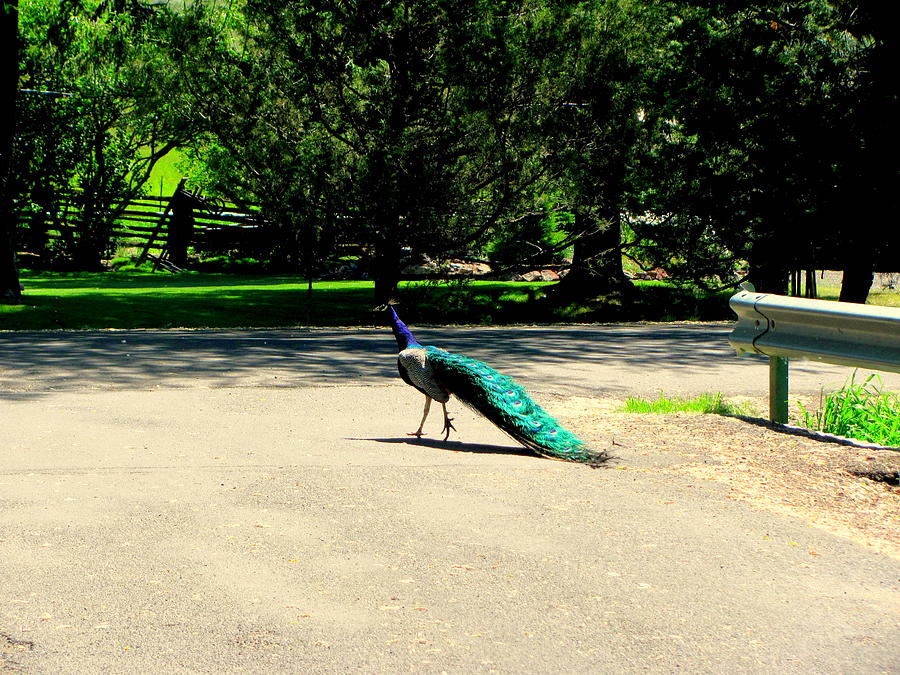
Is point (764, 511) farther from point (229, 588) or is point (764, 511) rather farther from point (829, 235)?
point (829, 235)

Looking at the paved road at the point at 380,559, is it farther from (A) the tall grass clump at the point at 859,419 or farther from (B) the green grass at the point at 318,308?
(B) the green grass at the point at 318,308

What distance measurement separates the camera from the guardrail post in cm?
875

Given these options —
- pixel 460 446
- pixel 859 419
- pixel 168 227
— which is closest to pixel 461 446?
pixel 460 446

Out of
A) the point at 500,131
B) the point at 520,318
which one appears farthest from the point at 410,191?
the point at 520,318

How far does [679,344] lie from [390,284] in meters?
7.34

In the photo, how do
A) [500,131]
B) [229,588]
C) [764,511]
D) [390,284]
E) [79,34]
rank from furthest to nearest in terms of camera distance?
[79,34] → [390,284] → [500,131] → [764,511] → [229,588]

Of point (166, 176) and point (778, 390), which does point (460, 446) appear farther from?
point (166, 176)

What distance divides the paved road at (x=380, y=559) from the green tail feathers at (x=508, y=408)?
0.14 m

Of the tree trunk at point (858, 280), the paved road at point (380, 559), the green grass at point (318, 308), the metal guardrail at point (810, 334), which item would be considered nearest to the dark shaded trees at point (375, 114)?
the green grass at point (318, 308)

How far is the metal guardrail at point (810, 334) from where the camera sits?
7.78 m

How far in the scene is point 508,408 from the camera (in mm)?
7496

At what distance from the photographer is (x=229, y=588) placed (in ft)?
15.4

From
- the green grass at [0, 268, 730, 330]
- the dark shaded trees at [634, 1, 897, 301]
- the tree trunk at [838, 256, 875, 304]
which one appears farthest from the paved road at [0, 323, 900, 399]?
the dark shaded trees at [634, 1, 897, 301]

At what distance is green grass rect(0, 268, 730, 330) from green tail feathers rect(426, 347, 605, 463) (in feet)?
41.0
